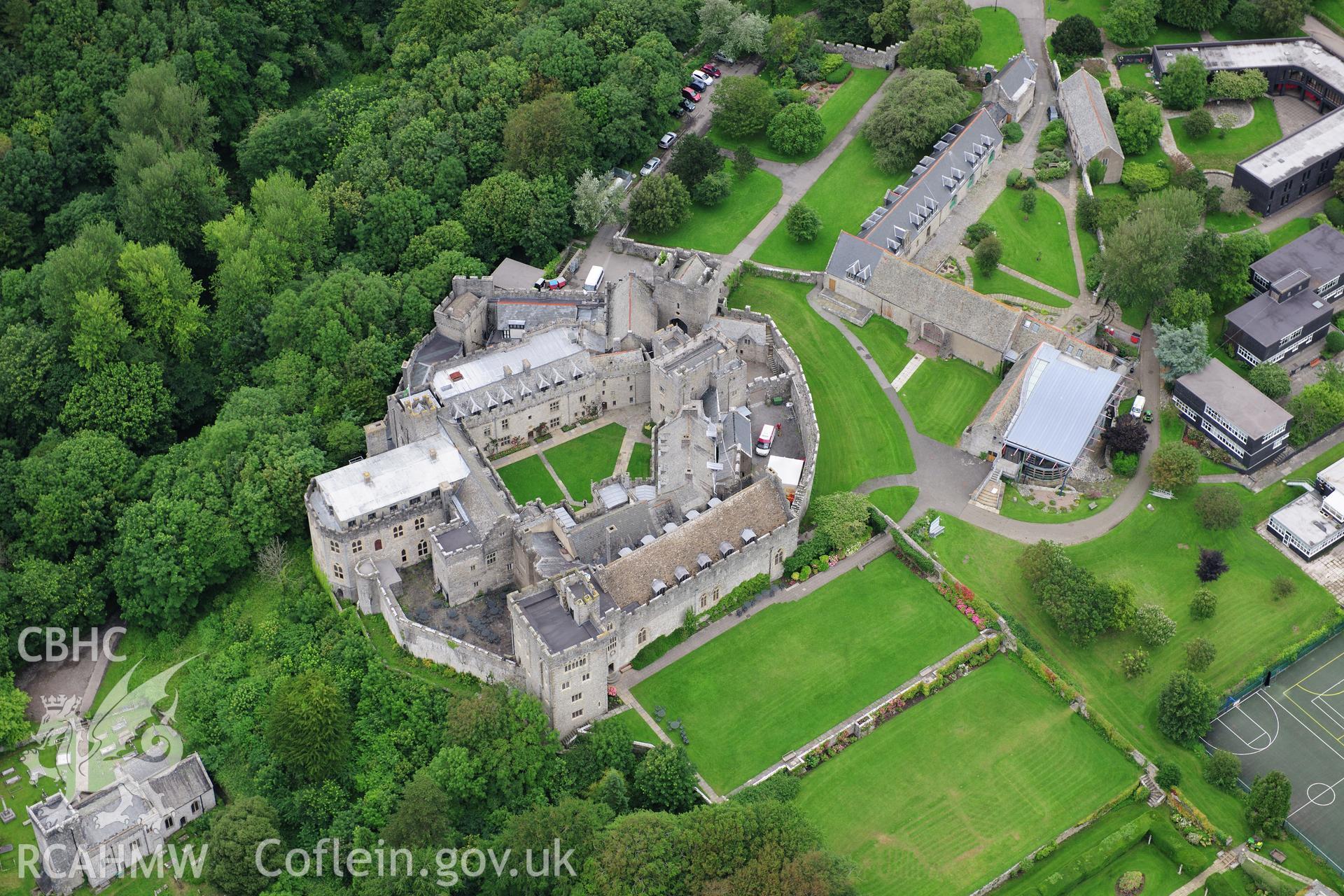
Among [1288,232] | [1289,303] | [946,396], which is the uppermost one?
[1289,303]

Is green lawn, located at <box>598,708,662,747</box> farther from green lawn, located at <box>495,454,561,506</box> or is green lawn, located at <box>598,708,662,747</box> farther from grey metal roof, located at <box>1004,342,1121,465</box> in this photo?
grey metal roof, located at <box>1004,342,1121,465</box>

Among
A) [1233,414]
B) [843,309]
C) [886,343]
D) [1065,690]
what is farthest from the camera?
[843,309]

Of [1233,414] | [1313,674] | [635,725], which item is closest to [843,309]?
[1233,414]

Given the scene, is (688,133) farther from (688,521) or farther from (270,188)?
(688,521)

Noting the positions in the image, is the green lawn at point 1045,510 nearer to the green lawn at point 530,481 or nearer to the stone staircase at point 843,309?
the stone staircase at point 843,309

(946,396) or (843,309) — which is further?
(843,309)

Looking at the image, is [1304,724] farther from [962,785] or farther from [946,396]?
[946,396]

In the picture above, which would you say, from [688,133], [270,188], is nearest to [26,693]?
[270,188]
